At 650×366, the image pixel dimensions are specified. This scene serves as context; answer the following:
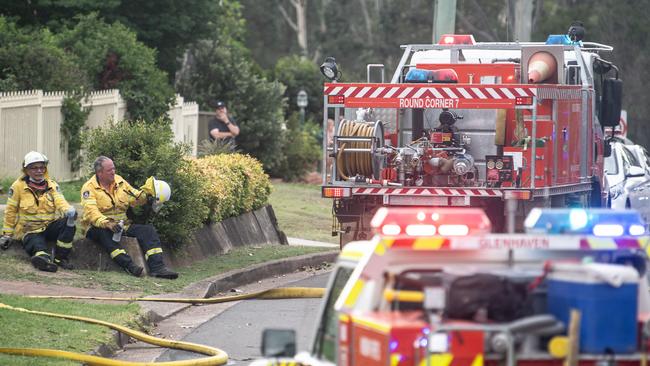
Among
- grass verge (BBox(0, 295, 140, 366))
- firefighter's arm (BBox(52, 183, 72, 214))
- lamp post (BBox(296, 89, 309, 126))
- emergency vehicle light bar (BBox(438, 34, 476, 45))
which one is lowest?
grass verge (BBox(0, 295, 140, 366))

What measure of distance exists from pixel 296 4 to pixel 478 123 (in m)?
60.6

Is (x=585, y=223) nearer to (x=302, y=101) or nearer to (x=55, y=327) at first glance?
(x=55, y=327)

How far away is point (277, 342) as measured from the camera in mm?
6508

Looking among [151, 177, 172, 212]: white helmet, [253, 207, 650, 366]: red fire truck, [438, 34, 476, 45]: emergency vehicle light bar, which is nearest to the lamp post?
[438, 34, 476, 45]: emergency vehicle light bar

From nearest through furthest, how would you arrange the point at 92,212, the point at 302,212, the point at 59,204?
the point at 59,204 < the point at 92,212 < the point at 302,212

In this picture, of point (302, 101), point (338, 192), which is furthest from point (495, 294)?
point (302, 101)

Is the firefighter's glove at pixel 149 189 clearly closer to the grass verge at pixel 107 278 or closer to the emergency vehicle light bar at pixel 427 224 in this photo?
the grass verge at pixel 107 278

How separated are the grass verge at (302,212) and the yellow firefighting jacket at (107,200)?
25.5ft

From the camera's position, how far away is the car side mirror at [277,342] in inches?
256

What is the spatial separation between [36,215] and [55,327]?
3.63 m

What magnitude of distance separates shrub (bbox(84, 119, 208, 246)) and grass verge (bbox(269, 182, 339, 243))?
658 centimetres

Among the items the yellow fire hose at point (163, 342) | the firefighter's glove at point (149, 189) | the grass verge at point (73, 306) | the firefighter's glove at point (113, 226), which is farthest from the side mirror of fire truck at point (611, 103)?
the firefighter's glove at point (113, 226)

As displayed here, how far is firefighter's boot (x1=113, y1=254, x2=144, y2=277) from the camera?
Result: 1526 cm

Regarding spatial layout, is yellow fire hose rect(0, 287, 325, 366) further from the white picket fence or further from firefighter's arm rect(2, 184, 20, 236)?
the white picket fence
